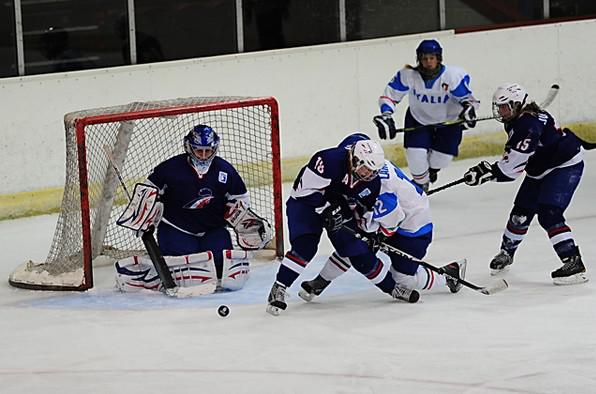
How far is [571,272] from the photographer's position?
5895mm

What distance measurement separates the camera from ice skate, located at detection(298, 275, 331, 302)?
5.74 metres

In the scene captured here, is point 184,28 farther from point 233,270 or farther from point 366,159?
point 366,159

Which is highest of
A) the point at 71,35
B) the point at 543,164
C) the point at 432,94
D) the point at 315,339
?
the point at 71,35

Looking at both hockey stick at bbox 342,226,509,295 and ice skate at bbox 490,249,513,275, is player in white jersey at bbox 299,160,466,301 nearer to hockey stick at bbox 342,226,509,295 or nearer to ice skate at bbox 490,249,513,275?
hockey stick at bbox 342,226,509,295

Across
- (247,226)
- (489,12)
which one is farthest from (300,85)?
(247,226)

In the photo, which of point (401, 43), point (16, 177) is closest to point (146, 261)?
point (16, 177)

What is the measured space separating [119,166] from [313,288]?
4.02ft

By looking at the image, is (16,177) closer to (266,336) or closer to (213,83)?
(213,83)

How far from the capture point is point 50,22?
7.82 metres

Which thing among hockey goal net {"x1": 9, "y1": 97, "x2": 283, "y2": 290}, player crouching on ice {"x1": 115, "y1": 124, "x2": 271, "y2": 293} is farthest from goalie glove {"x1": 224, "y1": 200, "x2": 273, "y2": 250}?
hockey goal net {"x1": 9, "y1": 97, "x2": 283, "y2": 290}

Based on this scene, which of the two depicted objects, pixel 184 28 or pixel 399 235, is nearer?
pixel 399 235

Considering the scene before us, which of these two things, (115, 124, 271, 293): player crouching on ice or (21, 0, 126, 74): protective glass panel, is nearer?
(115, 124, 271, 293): player crouching on ice

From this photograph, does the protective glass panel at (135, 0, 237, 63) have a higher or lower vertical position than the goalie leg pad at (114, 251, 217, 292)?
higher

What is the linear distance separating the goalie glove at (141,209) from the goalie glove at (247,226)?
33 centimetres
